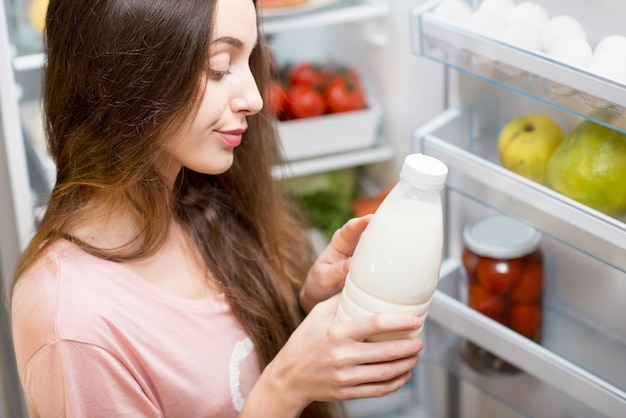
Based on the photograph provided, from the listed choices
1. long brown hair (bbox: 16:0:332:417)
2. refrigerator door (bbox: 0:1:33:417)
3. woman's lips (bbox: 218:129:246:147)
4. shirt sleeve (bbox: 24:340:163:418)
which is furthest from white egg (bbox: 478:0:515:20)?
refrigerator door (bbox: 0:1:33:417)

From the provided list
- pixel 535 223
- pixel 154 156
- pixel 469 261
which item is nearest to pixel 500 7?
pixel 535 223

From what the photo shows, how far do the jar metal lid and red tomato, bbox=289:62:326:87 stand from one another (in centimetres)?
60

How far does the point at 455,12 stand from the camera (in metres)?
1.17

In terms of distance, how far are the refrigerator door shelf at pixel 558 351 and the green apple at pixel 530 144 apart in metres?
0.23

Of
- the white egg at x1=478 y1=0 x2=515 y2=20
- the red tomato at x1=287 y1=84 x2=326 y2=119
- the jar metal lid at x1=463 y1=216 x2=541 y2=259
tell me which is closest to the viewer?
the white egg at x1=478 y1=0 x2=515 y2=20

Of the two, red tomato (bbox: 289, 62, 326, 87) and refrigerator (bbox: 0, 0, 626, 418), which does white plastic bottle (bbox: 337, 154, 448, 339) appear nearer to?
refrigerator (bbox: 0, 0, 626, 418)

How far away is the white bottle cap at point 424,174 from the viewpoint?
2.63 ft

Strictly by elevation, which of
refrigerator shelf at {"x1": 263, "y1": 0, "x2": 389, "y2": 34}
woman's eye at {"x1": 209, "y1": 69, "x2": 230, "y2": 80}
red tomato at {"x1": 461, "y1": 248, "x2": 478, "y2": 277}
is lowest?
red tomato at {"x1": 461, "y1": 248, "x2": 478, "y2": 277}

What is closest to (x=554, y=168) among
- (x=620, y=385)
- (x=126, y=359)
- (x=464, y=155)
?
(x=464, y=155)

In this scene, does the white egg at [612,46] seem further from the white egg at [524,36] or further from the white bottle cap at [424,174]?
the white bottle cap at [424,174]

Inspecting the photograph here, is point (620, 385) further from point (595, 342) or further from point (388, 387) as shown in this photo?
point (388, 387)

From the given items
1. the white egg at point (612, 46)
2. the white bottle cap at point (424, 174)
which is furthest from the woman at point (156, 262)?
the white egg at point (612, 46)

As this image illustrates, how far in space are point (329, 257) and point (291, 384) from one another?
0.69 ft

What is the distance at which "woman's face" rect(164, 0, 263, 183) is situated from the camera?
0.91 meters
